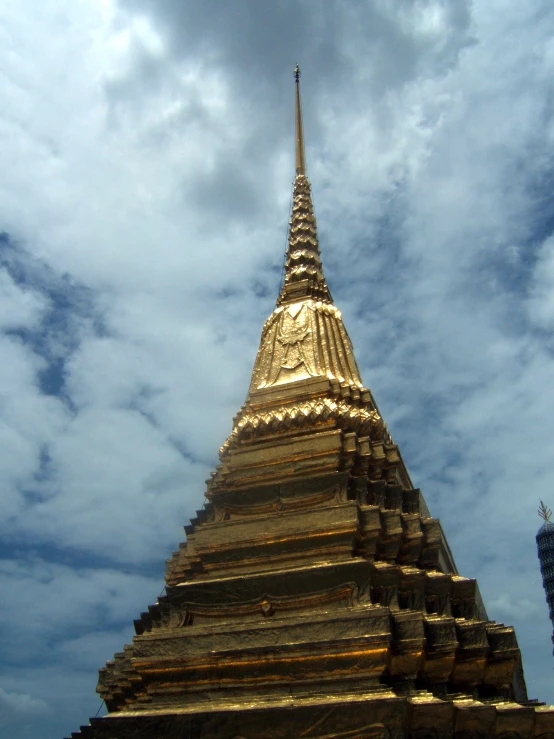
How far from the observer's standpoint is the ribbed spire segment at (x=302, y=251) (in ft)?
59.2

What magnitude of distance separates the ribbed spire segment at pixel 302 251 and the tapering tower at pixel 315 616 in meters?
4.38

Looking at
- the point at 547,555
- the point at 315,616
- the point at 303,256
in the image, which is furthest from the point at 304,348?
the point at 547,555

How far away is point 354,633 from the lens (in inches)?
361

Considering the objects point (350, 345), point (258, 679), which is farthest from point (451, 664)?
point (350, 345)

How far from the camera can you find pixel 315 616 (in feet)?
31.1

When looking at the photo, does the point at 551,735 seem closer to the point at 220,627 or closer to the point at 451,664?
the point at 451,664

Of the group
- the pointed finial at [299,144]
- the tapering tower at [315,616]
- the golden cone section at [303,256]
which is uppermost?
the pointed finial at [299,144]

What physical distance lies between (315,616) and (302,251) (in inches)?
471

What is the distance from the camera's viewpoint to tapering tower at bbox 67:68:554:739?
866 cm

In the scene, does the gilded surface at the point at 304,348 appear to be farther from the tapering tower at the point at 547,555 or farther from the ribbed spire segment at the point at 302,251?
the tapering tower at the point at 547,555

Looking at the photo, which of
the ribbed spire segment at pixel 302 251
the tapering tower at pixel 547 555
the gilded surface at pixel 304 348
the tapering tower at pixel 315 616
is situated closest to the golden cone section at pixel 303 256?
the ribbed spire segment at pixel 302 251

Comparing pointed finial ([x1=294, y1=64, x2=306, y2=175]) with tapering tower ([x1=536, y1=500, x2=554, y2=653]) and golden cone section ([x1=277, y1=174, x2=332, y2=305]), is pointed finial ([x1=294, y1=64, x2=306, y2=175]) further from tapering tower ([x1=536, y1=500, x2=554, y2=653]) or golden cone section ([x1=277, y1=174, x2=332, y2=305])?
tapering tower ([x1=536, y1=500, x2=554, y2=653])

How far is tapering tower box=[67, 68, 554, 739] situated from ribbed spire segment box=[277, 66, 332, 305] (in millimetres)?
4376

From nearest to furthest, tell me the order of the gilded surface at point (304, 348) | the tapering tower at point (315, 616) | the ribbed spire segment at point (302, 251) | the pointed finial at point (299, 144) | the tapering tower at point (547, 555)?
the tapering tower at point (315, 616) → the gilded surface at point (304, 348) → the ribbed spire segment at point (302, 251) → the pointed finial at point (299, 144) → the tapering tower at point (547, 555)
